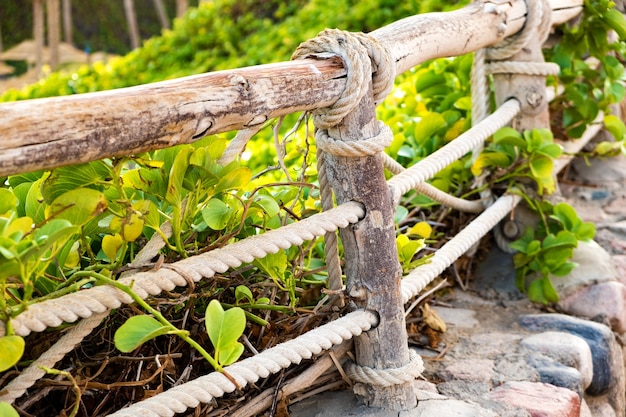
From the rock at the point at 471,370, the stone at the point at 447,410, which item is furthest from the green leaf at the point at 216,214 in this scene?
the rock at the point at 471,370

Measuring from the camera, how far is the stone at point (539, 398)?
139 cm

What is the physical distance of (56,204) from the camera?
906 mm

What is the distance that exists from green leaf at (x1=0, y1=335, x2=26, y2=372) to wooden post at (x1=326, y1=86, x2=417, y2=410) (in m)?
0.59

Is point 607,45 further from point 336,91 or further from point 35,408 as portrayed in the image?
point 35,408

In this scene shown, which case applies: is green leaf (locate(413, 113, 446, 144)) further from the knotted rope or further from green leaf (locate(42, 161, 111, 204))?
green leaf (locate(42, 161, 111, 204))

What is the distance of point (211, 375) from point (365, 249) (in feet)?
1.17

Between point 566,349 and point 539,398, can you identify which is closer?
point 539,398

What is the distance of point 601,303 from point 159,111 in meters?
1.39

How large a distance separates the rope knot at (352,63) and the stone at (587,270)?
963 mm

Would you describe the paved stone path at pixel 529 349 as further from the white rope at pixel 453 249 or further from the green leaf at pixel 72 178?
the green leaf at pixel 72 178

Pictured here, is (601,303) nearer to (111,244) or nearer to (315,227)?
(315,227)

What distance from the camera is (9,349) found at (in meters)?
0.79

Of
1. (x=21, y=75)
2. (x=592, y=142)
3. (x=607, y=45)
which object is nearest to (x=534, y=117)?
(x=607, y=45)

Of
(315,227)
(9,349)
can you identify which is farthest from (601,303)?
(9,349)
